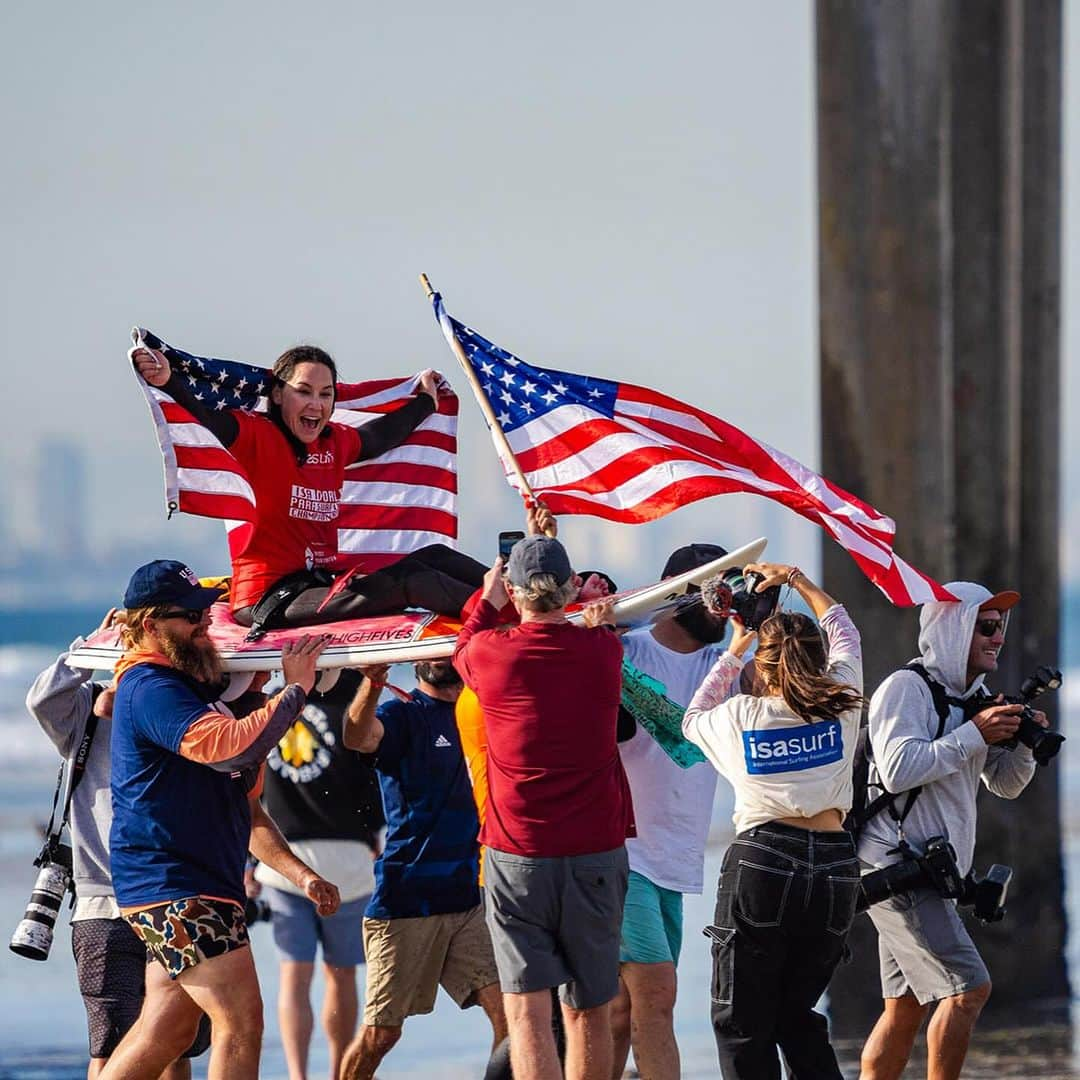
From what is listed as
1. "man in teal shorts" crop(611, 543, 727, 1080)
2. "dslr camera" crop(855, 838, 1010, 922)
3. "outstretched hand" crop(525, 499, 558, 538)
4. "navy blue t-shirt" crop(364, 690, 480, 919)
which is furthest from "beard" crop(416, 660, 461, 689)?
Answer: "dslr camera" crop(855, 838, 1010, 922)

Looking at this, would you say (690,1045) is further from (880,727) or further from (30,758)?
(30,758)

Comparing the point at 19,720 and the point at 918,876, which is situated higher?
the point at 918,876

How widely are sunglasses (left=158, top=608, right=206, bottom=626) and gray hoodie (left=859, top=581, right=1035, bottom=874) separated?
227 cm

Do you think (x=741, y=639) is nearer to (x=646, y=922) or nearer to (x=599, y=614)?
(x=599, y=614)

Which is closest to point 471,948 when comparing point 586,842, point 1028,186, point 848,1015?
point 586,842

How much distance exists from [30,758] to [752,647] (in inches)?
876

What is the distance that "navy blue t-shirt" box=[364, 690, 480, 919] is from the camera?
7137mm

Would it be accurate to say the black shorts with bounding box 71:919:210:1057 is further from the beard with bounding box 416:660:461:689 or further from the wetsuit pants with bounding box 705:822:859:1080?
the wetsuit pants with bounding box 705:822:859:1080

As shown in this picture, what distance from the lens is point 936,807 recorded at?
6.72 meters

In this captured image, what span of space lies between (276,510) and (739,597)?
1.77 metres

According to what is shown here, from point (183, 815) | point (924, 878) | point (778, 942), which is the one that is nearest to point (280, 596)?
point (183, 815)

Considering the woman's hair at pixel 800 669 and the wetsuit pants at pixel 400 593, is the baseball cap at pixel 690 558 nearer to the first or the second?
the wetsuit pants at pixel 400 593

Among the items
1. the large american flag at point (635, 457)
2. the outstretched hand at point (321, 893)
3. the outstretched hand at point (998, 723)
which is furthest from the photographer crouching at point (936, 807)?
the outstretched hand at point (321, 893)

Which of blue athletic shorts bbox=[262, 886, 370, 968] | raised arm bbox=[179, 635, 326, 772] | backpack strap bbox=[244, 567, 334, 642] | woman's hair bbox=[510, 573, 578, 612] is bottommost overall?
blue athletic shorts bbox=[262, 886, 370, 968]
